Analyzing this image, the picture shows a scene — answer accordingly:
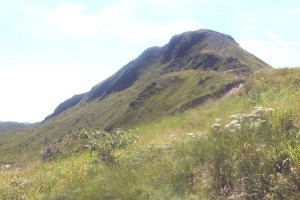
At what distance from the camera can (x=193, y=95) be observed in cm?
14462

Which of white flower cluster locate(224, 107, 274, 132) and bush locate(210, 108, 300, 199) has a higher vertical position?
white flower cluster locate(224, 107, 274, 132)

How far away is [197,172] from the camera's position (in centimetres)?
958

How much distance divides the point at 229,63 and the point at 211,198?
18716 centimetres

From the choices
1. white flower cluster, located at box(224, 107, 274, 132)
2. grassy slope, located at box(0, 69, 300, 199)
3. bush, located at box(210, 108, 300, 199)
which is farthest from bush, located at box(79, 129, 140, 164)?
white flower cluster, located at box(224, 107, 274, 132)

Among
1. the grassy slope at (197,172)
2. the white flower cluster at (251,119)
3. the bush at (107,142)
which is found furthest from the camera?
the bush at (107,142)

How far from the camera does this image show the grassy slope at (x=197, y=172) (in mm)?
7922

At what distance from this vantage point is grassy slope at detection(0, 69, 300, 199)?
26.0ft

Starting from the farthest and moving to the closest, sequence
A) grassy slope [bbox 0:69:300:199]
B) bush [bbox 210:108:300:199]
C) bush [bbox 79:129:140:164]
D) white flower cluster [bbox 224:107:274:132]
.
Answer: bush [bbox 79:129:140:164], white flower cluster [bbox 224:107:274:132], grassy slope [bbox 0:69:300:199], bush [bbox 210:108:300:199]

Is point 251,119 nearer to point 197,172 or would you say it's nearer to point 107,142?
point 197,172

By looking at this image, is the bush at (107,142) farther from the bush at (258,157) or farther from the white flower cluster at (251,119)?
the white flower cluster at (251,119)

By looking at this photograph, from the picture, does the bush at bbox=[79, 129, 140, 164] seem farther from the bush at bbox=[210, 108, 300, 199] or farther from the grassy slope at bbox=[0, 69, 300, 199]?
the bush at bbox=[210, 108, 300, 199]

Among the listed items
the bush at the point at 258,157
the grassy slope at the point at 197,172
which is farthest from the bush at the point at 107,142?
the bush at the point at 258,157

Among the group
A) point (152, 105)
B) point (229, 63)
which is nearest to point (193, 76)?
point (152, 105)

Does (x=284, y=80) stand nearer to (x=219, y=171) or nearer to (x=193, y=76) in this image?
(x=219, y=171)
